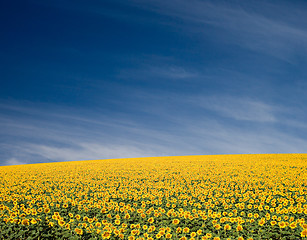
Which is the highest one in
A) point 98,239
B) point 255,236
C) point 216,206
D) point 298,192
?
point 298,192

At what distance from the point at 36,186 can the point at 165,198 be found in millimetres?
11865

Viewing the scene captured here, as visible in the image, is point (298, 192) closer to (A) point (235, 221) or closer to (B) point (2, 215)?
(A) point (235, 221)

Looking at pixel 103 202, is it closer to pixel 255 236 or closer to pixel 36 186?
pixel 255 236

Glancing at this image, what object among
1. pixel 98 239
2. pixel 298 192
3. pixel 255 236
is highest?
pixel 298 192

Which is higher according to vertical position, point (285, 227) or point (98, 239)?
point (285, 227)

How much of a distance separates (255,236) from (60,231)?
8032 millimetres

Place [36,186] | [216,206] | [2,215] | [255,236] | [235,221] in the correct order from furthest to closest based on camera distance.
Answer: [36,186] < [216,206] < [2,215] < [235,221] < [255,236]

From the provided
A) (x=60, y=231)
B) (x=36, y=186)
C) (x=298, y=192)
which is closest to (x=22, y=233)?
(x=60, y=231)

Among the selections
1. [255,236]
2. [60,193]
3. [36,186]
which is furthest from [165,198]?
[36,186]

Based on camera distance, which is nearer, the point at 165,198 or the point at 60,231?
the point at 60,231

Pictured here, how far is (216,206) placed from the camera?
12.6m

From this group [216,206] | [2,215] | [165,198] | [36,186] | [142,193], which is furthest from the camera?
[36,186]

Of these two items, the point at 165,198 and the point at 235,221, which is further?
the point at 165,198

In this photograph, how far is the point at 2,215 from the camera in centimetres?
1124
